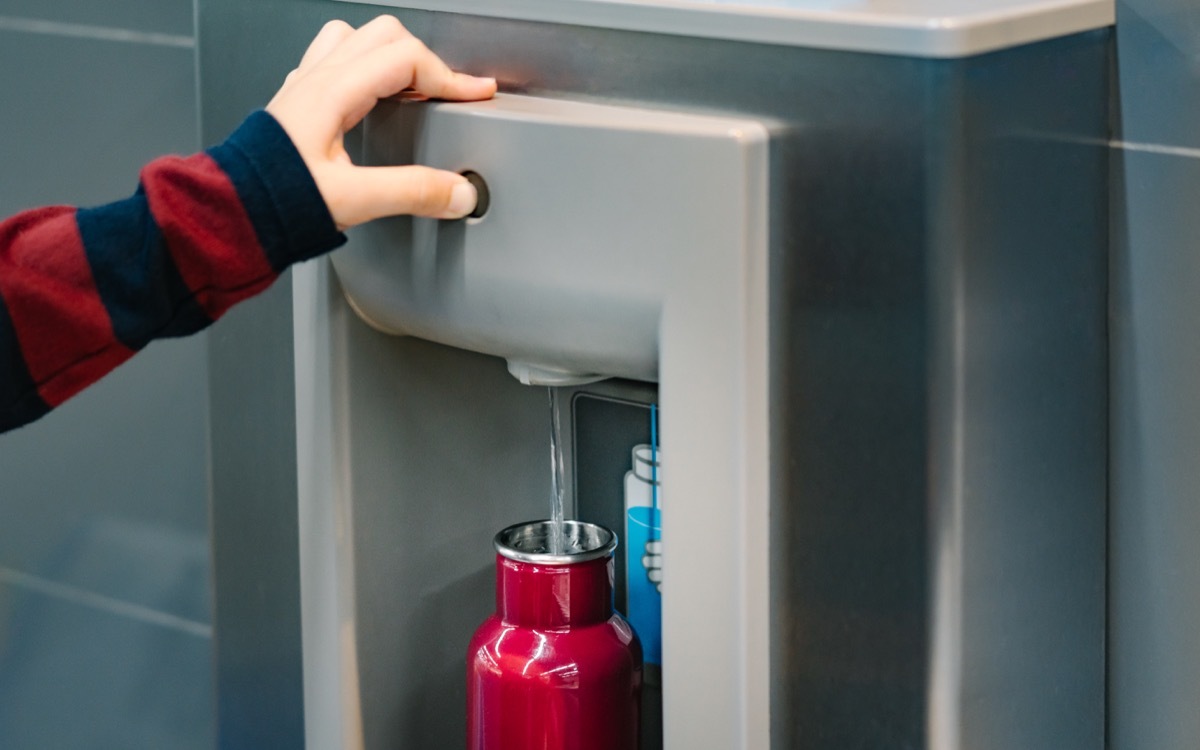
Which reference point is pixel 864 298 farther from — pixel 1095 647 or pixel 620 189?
pixel 1095 647

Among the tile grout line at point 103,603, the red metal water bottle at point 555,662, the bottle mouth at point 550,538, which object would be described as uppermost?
the bottle mouth at point 550,538

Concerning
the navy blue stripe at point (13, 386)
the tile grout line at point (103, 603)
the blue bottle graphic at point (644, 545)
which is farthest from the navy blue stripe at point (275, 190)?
the tile grout line at point (103, 603)

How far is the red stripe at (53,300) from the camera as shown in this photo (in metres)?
0.64

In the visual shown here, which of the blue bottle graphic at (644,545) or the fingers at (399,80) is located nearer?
the fingers at (399,80)

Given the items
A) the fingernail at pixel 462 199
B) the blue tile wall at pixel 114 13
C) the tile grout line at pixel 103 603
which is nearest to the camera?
the fingernail at pixel 462 199

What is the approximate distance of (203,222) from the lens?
25.0 inches

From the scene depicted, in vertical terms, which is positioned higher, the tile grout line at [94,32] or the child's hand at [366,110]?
the tile grout line at [94,32]

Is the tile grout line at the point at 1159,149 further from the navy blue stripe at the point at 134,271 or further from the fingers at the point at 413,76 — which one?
the navy blue stripe at the point at 134,271

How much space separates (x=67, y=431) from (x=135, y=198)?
0.62 metres

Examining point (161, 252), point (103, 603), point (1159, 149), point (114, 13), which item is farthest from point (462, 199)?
point (103, 603)

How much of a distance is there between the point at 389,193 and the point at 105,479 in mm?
625

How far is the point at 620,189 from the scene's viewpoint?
2.05 ft

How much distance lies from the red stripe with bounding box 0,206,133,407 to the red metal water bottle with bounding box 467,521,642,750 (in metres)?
0.22

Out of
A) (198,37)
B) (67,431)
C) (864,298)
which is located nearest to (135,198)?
(198,37)
